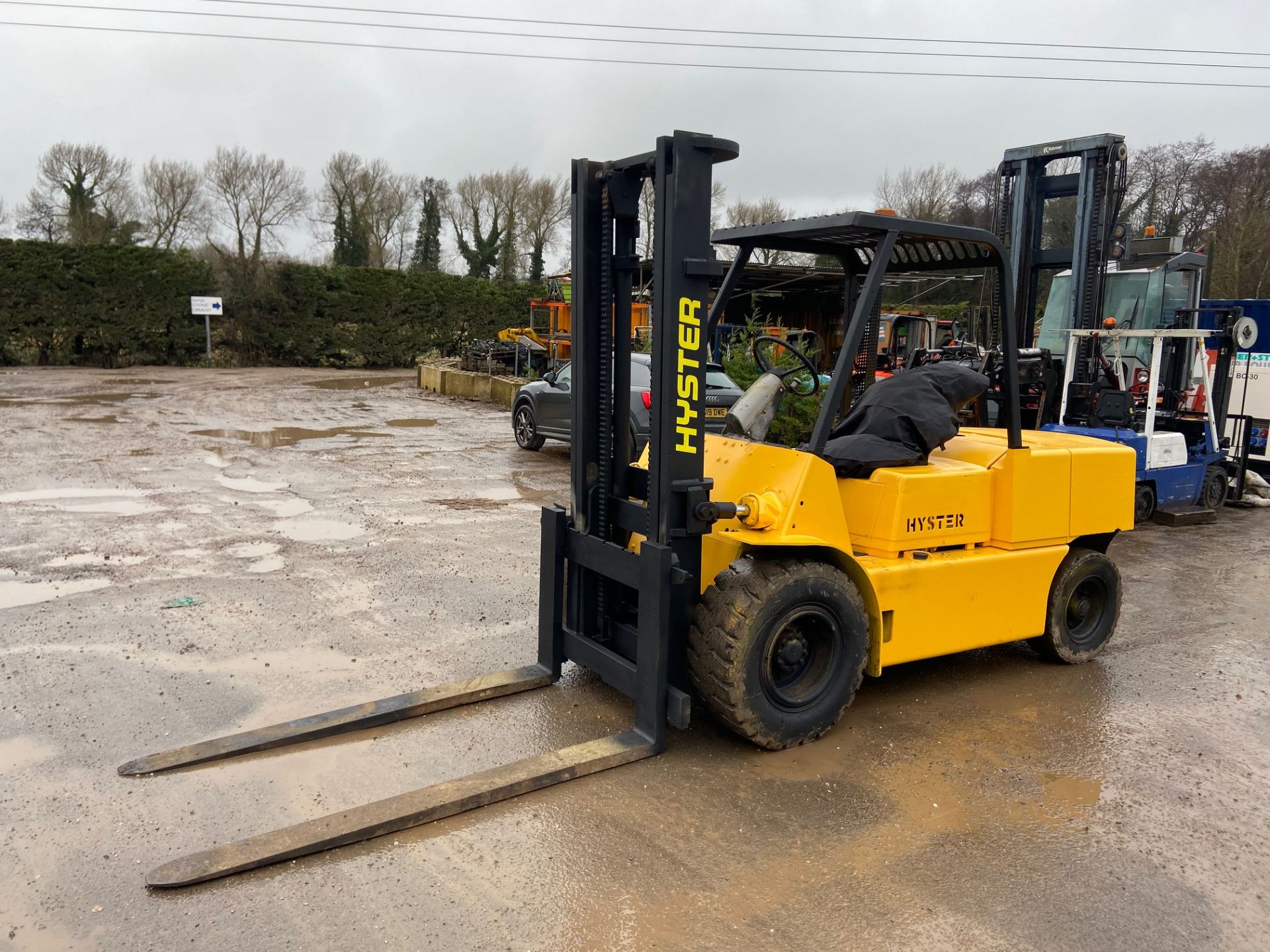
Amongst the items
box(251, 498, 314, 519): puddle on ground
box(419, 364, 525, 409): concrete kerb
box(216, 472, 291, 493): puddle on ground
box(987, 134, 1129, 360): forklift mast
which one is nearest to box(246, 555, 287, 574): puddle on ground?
box(251, 498, 314, 519): puddle on ground

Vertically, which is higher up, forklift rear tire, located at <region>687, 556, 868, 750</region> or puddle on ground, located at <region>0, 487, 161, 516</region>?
forklift rear tire, located at <region>687, 556, 868, 750</region>

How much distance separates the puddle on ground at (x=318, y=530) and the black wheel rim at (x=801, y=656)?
17.1 feet

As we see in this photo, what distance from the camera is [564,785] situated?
3904mm

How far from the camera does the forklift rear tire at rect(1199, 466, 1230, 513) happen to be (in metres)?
10.9

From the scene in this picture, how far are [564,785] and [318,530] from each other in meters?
5.51

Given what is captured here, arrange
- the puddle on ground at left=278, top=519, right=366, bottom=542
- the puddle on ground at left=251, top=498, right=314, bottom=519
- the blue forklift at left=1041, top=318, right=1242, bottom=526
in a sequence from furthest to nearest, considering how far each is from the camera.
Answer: the blue forklift at left=1041, top=318, right=1242, bottom=526, the puddle on ground at left=251, top=498, right=314, bottom=519, the puddle on ground at left=278, top=519, right=366, bottom=542

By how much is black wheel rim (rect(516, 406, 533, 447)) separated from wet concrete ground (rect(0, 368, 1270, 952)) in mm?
6793

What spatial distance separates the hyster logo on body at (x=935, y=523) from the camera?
4684 mm

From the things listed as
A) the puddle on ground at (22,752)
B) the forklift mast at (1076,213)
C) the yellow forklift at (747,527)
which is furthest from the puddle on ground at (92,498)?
the forklift mast at (1076,213)

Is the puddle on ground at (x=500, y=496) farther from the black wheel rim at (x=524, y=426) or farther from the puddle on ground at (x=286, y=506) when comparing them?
the black wheel rim at (x=524, y=426)

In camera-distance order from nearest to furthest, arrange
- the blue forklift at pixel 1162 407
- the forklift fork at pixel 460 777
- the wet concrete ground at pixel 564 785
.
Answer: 1. the wet concrete ground at pixel 564 785
2. the forklift fork at pixel 460 777
3. the blue forklift at pixel 1162 407

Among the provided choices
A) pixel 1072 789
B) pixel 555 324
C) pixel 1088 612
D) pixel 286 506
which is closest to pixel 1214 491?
pixel 1088 612

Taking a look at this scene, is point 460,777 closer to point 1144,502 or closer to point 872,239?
point 872,239

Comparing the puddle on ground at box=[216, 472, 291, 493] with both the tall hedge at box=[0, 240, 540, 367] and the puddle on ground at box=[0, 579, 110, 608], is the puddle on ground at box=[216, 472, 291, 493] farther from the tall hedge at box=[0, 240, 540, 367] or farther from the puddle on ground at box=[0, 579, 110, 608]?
the tall hedge at box=[0, 240, 540, 367]
